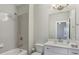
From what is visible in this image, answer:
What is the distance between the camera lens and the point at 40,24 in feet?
5.24

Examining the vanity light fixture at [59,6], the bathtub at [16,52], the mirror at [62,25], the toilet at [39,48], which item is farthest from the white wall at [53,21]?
the bathtub at [16,52]

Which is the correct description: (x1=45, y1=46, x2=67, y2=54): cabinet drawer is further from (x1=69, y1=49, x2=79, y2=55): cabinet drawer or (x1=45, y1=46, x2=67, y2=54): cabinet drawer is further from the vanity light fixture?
the vanity light fixture

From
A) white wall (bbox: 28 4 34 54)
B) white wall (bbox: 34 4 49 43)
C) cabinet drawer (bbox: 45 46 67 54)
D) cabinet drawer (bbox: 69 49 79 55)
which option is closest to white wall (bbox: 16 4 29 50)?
white wall (bbox: 28 4 34 54)

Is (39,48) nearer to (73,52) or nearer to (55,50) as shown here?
(55,50)

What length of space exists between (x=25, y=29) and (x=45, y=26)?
1.16 feet

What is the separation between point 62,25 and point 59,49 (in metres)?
0.41

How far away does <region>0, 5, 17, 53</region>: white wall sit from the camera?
5.33ft

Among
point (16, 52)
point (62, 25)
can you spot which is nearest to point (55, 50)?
point (62, 25)

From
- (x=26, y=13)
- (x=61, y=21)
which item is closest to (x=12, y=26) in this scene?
(x=26, y=13)

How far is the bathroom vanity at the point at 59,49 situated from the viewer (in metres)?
1.46

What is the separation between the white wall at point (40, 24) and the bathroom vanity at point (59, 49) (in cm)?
13

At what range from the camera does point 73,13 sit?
1563 millimetres

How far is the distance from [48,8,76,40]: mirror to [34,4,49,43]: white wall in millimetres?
109
